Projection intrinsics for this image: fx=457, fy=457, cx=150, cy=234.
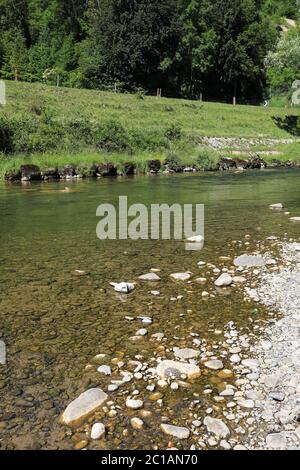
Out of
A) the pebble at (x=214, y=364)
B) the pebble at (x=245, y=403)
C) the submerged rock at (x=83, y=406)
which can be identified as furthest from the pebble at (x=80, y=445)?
the pebble at (x=214, y=364)

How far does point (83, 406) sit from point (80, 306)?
8.00 ft

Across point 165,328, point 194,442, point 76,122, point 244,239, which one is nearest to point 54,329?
point 165,328

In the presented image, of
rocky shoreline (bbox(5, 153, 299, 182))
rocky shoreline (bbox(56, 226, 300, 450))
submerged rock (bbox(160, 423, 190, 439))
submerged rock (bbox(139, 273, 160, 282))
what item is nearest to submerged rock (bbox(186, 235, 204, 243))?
submerged rock (bbox(139, 273, 160, 282))

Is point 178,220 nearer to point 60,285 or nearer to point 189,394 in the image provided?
point 60,285

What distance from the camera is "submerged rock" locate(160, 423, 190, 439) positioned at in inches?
138

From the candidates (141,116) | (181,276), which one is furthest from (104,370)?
(141,116)

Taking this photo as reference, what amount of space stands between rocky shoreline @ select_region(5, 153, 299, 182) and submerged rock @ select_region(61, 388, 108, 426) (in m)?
22.4

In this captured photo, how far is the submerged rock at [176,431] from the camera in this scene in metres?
3.50

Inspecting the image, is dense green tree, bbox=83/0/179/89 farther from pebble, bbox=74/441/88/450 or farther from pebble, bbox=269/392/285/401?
pebble, bbox=74/441/88/450

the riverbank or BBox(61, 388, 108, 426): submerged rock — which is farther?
the riverbank

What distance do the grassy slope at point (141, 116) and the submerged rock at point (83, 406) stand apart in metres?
23.4

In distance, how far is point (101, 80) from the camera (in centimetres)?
6550

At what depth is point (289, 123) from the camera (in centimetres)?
5616
